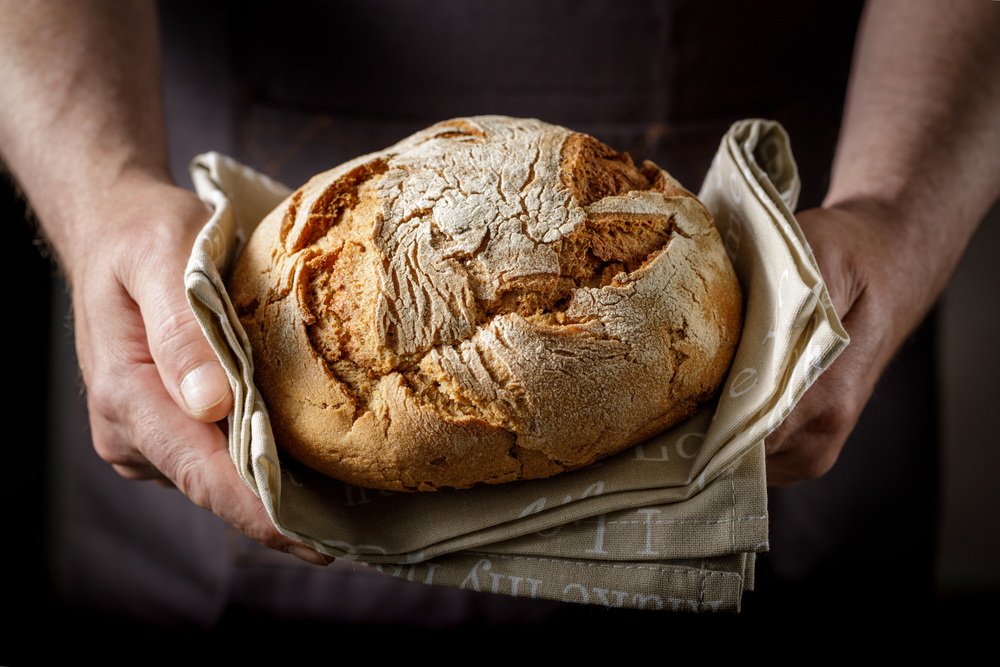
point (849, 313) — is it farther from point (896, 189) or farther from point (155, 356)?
point (155, 356)

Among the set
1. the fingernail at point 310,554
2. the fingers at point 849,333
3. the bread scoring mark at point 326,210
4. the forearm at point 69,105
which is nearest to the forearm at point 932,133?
the fingers at point 849,333

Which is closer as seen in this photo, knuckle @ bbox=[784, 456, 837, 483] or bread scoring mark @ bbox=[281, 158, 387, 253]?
bread scoring mark @ bbox=[281, 158, 387, 253]

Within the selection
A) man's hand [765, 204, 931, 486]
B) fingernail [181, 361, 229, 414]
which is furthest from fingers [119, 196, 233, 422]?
man's hand [765, 204, 931, 486]

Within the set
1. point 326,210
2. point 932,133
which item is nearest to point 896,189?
point 932,133

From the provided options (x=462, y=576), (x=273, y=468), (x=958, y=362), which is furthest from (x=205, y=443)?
(x=958, y=362)

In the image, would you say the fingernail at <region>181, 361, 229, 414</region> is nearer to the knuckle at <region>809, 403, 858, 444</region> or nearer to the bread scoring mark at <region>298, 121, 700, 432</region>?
the bread scoring mark at <region>298, 121, 700, 432</region>
